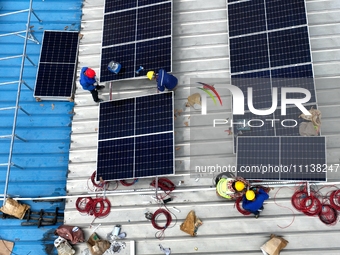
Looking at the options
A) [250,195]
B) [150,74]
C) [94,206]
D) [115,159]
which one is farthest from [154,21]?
[250,195]

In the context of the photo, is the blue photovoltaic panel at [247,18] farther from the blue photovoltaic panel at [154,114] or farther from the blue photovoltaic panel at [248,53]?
the blue photovoltaic panel at [154,114]

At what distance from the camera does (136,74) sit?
30.0 feet

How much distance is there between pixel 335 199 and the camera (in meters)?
7.98

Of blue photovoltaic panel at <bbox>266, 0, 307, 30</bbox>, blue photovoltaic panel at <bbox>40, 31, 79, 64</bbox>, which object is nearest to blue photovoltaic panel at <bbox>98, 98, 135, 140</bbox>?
blue photovoltaic panel at <bbox>40, 31, 79, 64</bbox>

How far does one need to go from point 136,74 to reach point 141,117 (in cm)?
132

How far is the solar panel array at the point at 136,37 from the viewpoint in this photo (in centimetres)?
918

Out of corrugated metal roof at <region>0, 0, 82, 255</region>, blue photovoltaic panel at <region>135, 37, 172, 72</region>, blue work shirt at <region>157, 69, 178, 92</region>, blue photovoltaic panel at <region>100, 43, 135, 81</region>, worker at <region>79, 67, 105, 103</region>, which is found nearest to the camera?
blue work shirt at <region>157, 69, 178, 92</region>

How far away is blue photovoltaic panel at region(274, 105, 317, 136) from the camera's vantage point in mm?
8328

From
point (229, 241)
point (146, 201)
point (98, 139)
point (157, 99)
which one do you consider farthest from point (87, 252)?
point (157, 99)

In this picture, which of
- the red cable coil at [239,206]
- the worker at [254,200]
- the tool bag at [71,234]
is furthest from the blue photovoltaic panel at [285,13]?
the tool bag at [71,234]

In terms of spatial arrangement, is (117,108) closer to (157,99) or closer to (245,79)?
(157,99)

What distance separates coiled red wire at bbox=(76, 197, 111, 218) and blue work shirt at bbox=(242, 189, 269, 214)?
355 centimetres

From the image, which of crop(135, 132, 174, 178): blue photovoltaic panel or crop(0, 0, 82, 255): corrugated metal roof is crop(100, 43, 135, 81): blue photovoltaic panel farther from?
crop(135, 132, 174, 178): blue photovoltaic panel

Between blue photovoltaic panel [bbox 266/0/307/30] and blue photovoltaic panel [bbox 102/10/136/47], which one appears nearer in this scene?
blue photovoltaic panel [bbox 266/0/307/30]
